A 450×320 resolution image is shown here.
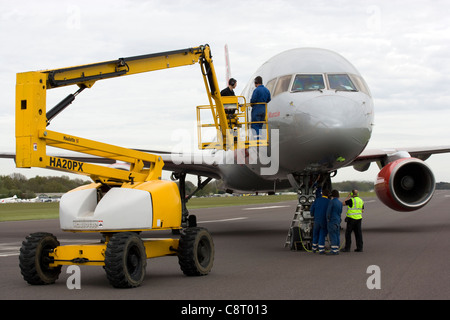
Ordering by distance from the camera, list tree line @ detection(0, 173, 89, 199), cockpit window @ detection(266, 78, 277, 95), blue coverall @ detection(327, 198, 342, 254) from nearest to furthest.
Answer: blue coverall @ detection(327, 198, 342, 254), cockpit window @ detection(266, 78, 277, 95), tree line @ detection(0, 173, 89, 199)

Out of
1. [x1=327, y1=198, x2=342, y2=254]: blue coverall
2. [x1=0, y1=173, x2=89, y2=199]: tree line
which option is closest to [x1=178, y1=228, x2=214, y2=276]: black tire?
[x1=327, y1=198, x2=342, y2=254]: blue coverall

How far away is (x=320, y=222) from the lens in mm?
13320

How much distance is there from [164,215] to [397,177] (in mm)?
11680

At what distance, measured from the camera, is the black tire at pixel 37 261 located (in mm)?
9125

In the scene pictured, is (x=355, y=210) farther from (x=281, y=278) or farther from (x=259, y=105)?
(x=281, y=278)

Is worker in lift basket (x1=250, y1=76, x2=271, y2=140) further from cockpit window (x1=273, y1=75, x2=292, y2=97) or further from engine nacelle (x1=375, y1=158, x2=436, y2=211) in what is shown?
engine nacelle (x1=375, y1=158, x2=436, y2=211)

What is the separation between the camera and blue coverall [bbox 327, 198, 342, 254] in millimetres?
13102

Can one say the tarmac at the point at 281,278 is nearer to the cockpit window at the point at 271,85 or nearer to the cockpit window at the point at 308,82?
the cockpit window at the point at 308,82

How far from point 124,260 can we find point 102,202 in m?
1.14

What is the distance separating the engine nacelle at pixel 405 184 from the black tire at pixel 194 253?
9.49 metres

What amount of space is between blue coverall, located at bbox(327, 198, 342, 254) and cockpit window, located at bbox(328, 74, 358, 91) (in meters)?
2.72

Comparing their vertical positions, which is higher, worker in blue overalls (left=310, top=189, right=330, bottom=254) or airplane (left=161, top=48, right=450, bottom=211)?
airplane (left=161, top=48, right=450, bottom=211)

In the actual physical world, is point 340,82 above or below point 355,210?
above

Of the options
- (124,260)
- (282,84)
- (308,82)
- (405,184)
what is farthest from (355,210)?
(124,260)
